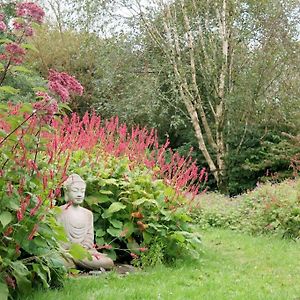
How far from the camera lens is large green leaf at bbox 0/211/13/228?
359cm

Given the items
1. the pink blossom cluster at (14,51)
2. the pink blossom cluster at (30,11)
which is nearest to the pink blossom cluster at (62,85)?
the pink blossom cluster at (14,51)

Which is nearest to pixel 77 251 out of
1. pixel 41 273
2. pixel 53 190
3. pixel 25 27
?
pixel 41 273

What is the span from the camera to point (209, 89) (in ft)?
51.3

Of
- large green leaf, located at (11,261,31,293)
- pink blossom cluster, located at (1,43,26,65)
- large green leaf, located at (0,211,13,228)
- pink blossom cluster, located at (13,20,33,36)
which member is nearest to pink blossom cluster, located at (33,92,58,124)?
pink blossom cluster, located at (1,43,26,65)

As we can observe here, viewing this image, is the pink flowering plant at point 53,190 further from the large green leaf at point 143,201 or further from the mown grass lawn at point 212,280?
the mown grass lawn at point 212,280

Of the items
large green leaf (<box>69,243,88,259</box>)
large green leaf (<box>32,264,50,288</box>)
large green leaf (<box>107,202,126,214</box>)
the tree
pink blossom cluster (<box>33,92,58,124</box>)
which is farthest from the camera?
the tree

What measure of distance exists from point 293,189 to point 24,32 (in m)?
6.89

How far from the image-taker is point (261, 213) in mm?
8586

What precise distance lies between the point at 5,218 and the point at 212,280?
7.75 feet

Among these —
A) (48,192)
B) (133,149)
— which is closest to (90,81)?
(133,149)

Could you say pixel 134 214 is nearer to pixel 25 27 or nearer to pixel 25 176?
pixel 25 176

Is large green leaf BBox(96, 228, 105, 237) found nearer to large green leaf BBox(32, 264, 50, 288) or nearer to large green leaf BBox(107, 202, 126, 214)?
large green leaf BBox(107, 202, 126, 214)

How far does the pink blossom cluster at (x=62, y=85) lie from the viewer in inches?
135

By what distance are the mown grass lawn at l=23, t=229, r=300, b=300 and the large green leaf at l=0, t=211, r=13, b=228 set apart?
0.75 meters
